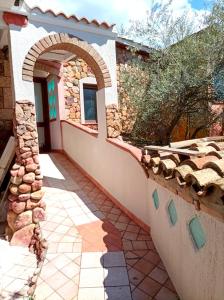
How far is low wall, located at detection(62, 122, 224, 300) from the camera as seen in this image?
8.04 feet

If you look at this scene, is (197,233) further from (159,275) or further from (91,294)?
(91,294)

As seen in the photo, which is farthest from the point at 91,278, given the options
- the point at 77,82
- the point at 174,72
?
the point at 77,82

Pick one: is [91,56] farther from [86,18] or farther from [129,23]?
[129,23]

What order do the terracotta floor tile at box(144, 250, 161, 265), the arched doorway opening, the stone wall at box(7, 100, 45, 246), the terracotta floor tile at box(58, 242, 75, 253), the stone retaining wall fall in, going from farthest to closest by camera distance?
the stone retaining wall → the arched doorway opening → the stone wall at box(7, 100, 45, 246) → the terracotta floor tile at box(58, 242, 75, 253) → the terracotta floor tile at box(144, 250, 161, 265)

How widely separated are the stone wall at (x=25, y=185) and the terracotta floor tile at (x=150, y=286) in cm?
266

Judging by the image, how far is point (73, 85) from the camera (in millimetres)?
10086

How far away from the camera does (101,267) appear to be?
395 cm

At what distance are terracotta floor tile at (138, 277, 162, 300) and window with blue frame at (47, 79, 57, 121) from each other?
25.5ft

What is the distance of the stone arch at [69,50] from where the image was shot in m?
5.36

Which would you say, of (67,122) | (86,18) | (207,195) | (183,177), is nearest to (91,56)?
(86,18)

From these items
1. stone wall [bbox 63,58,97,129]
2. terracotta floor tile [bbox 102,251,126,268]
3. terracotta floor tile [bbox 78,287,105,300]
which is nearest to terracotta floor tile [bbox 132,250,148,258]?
terracotta floor tile [bbox 102,251,126,268]

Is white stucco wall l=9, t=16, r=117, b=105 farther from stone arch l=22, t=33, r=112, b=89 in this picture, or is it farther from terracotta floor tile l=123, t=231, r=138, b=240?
terracotta floor tile l=123, t=231, r=138, b=240

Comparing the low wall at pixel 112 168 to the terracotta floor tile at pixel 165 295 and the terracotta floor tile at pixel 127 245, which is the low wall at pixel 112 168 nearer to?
the terracotta floor tile at pixel 127 245

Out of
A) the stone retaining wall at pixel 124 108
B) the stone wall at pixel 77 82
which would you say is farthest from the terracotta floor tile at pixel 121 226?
the stone wall at pixel 77 82
